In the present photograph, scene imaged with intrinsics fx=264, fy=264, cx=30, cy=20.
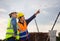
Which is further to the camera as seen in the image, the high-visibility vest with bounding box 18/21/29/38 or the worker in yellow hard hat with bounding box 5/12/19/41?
the high-visibility vest with bounding box 18/21/29/38

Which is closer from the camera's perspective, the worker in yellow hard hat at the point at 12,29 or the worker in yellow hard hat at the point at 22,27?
the worker in yellow hard hat at the point at 12,29

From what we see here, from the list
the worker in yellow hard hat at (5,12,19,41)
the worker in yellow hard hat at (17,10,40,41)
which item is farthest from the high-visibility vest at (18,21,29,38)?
the worker in yellow hard hat at (5,12,19,41)

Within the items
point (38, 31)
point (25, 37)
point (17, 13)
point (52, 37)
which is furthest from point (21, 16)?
point (38, 31)

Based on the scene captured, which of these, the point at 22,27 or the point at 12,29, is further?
the point at 22,27

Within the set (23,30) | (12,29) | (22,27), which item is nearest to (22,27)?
(22,27)

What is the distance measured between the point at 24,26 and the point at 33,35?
17.3 ft

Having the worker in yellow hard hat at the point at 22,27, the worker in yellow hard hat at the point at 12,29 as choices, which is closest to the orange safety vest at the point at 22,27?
the worker in yellow hard hat at the point at 22,27

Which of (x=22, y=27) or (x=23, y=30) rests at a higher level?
(x=22, y=27)

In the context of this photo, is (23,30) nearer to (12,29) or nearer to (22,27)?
(22,27)

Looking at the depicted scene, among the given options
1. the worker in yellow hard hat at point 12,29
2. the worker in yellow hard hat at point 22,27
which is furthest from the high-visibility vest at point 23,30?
the worker in yellow hard hat at point 12,29

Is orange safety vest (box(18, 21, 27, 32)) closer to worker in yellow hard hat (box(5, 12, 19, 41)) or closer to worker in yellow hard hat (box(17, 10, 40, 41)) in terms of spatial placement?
worker in yellow hard hat (box(17, 10, 40, 41))

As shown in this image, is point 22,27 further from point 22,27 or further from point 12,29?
point 12,29

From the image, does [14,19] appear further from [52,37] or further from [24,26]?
[52,37]

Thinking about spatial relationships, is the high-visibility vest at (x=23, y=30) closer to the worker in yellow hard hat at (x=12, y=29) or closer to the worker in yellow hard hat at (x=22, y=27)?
the worker in yellow hard hat at (x=22, y=27)
